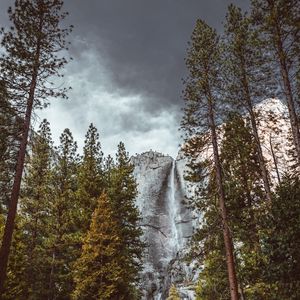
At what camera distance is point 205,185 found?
1667cm

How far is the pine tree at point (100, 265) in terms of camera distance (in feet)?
63.5

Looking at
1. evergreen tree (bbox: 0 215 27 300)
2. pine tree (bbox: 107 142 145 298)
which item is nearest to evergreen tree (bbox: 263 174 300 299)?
pine tree (bbox: 107 142 145 298)

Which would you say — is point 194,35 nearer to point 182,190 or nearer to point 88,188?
point 88,188

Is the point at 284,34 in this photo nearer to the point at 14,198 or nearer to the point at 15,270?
the point at 14,198

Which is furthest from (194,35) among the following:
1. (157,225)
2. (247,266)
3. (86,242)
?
(157,225)

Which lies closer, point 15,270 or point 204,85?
point 204,85

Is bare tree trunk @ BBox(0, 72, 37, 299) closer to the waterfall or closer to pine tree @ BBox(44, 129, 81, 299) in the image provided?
pine tree @ BBox(44, 129, 81, 299)

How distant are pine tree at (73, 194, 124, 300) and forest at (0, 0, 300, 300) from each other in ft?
0.22

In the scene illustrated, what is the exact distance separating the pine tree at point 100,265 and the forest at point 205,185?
7 centimetres

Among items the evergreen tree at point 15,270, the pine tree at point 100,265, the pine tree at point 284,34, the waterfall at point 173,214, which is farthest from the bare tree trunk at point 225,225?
the waterfall at point 173,214

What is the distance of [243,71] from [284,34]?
142 inches

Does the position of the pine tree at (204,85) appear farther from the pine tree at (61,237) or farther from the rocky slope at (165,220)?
the rocky slope at (165,220)

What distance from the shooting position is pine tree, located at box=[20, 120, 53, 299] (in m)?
21.9

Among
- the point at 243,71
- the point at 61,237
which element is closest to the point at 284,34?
the point at 243,71
